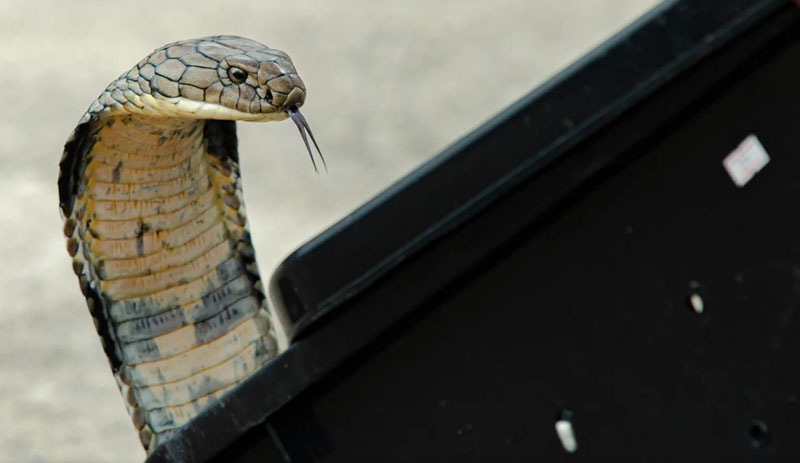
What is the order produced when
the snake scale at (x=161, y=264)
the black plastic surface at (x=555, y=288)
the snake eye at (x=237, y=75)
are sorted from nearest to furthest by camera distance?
1. the black plastic surface at (x=555, y=288)
2. the snake eye at (x=237, y=75)
3. the snake scale at (x=161, y=264)

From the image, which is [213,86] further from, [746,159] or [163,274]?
[746,159]

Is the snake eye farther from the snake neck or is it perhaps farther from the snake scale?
the snake neck

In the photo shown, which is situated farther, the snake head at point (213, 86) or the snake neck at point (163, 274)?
the snake neck at point (163, 274)

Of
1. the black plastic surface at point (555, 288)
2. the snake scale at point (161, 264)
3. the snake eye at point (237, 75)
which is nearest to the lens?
the black plastic surface at point (555, 288)

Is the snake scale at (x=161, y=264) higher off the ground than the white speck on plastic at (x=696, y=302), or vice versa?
the snake scale at (x=161, y=264)

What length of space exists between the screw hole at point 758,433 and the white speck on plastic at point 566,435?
12cm

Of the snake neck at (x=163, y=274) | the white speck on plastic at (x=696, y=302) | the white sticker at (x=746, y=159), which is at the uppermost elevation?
the snake neck at (x=163, y=274)

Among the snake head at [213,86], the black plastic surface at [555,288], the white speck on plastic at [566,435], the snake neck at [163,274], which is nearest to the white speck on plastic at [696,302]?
the black plastic surface at [555,288]

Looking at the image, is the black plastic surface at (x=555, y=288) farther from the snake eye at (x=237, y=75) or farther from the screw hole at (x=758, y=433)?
the snake eye at (x=237, y=75)

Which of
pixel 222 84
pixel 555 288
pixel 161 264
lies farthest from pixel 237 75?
pixel 555 288

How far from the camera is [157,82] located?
212 cm

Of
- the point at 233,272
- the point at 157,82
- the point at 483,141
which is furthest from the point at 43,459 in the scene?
the point at 483,141

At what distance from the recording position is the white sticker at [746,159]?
3.70ft

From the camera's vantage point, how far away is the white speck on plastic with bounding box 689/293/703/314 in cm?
115
